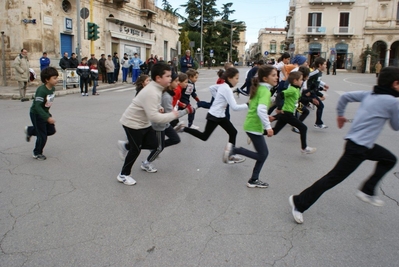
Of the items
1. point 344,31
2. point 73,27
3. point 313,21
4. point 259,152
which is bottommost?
point 259,152

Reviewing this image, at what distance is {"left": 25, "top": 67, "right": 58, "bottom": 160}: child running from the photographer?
5.55 meters

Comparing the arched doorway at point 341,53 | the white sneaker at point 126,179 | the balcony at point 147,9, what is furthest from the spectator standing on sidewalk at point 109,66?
the arched doorway at point 341,53

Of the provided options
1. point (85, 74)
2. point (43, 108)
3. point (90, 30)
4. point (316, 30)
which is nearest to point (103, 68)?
point (90, 30)

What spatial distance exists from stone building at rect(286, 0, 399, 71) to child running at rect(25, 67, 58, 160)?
4604cm

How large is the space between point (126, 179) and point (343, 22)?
52958 millimetres

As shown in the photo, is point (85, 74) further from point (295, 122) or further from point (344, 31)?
point (344, 31)

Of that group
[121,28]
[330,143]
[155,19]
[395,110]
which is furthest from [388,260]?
[155,19]

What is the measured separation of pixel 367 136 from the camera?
3332 millimetres

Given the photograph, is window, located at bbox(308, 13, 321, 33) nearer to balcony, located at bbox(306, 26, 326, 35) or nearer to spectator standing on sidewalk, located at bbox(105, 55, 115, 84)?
balcony, located at bbox(306, 26, 326, 35)

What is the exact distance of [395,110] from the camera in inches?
126

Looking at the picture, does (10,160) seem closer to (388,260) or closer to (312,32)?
(388,260)

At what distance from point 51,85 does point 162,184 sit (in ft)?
8.31

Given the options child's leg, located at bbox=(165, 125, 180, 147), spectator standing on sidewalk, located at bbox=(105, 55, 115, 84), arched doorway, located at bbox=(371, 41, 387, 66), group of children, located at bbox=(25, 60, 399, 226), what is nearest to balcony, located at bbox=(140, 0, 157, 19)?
spectator standing on sidewalk, located at bbox=(105, 55, 115, 84)

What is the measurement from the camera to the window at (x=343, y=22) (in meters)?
50.1
